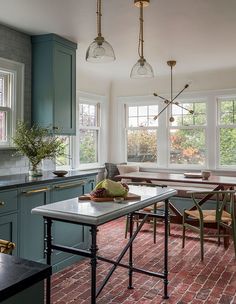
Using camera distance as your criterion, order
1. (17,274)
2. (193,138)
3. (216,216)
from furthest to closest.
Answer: (193,138), (216,216), (17,274)

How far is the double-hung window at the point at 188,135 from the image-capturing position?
238 inches

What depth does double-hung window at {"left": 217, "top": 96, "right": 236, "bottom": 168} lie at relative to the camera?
19.0 feet

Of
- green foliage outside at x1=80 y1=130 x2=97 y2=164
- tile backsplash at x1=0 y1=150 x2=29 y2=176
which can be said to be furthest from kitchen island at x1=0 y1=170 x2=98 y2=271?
green foliage outside at x1=80 y1=130 x2=97 y2=164

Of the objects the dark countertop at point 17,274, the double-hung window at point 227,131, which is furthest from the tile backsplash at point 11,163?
the double-hung window at point 227,131

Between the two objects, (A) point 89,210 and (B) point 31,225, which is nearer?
(A) point 89,210

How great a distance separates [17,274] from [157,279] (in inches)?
97.2

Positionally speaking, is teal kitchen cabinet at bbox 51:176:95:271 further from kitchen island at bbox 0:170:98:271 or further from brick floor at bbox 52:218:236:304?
brick floor at bbox 52:218:236:304

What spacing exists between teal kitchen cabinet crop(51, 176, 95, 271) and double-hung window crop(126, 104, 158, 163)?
2.88 m

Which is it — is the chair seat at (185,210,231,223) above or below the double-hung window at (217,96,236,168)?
below

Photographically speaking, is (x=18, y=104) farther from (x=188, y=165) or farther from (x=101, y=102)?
(x=188, y=165)

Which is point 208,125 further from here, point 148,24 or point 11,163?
point 11,163

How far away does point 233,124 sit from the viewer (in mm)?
5773

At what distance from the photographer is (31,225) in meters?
3.01

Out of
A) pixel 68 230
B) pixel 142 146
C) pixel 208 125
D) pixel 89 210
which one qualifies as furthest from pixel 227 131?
pixel 89 210
